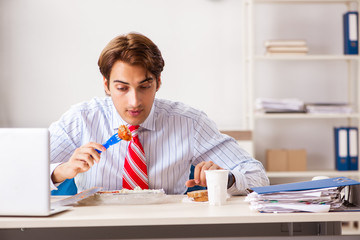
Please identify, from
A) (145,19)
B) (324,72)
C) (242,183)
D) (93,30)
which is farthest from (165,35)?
(242,183)

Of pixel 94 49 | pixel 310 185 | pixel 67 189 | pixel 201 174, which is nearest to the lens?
pixel 310 185

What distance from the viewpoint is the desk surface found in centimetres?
126

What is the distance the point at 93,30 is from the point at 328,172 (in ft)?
6.75

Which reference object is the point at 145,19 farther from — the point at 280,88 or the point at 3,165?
the point at 3,165

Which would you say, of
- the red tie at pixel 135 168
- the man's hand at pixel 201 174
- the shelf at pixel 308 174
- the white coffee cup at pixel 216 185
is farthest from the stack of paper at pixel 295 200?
the shelf at pixel 308 174

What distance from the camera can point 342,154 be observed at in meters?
3.67

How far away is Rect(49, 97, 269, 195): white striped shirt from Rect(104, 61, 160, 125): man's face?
13 cm

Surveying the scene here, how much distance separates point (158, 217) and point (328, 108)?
2.70 m

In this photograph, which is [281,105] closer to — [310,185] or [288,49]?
[288,49]

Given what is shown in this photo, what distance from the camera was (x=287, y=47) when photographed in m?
3.65

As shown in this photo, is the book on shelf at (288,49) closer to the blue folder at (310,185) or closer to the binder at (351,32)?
the binder at (351,32)

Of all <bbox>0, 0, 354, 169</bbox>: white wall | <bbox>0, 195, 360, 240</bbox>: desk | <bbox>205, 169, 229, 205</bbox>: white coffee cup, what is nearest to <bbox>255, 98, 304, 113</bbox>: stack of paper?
<bbox>0, 0, 354, 169</bbox>: white wall

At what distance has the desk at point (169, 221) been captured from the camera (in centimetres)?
126

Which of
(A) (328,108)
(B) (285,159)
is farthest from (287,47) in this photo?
(B) (285,159)
